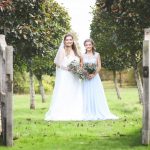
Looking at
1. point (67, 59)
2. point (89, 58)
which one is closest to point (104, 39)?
point (89, 58)

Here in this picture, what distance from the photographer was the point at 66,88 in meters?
18.3

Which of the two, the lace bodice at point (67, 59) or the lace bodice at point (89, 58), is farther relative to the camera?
the lace bodice at point (89, 58)

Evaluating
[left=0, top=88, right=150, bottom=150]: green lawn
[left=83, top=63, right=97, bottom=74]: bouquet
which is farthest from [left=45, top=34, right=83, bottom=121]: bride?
[left=0, top=88, right=150, bottom=150]: green lawn

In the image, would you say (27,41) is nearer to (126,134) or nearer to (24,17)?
(24,17)

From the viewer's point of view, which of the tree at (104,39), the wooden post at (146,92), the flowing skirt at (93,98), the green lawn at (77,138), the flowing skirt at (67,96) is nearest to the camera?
the wooden post at (146,92)

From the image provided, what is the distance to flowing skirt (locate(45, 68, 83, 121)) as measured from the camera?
1812 cm

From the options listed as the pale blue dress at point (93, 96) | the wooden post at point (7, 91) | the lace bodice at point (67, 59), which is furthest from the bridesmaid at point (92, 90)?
the wooden post at point (7, 91)

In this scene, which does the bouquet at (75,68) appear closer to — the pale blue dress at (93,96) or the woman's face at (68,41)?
the pale blue dress at (93,96)

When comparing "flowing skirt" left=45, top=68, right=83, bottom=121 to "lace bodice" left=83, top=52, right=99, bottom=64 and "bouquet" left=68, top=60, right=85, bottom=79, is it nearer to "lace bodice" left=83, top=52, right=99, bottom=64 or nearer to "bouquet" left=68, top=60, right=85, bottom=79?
"bouquet" left=68, top=60, right=85, bottom=79

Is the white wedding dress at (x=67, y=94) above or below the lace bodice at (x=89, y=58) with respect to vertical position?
below

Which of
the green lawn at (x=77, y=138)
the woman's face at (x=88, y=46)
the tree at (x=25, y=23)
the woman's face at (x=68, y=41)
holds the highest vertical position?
the tree at (x=25, y=23)

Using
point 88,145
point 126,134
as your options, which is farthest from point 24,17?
point 88,145

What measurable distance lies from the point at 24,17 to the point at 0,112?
677cm

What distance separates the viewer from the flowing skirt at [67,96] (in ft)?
59.5
